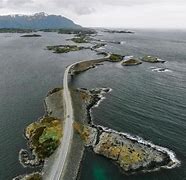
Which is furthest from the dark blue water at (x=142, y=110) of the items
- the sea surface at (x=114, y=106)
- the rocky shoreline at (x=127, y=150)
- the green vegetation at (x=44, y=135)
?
the green vegetation at (x=44, y=135)

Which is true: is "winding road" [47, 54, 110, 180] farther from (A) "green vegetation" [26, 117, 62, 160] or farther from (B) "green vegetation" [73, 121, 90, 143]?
(A) "green vegetation" [26, 117, 62, 160]

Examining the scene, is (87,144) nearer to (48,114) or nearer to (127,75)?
(48,114)

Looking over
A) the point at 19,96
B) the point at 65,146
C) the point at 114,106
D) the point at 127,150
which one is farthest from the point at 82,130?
the point at 19,96

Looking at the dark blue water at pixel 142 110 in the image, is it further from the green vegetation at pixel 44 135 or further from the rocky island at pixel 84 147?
the green vegetation at pixel 44 135

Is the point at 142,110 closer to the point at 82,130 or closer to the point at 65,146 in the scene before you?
the point at 82,130

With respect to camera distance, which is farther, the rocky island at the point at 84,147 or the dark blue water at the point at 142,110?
the rocky island at the point at 84,147

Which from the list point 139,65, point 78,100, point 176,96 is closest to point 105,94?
point 78,100
